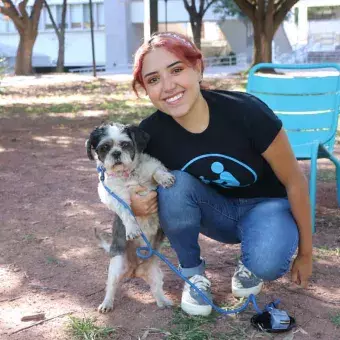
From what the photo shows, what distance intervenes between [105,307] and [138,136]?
34.9 inches

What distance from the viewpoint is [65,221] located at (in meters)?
4.43

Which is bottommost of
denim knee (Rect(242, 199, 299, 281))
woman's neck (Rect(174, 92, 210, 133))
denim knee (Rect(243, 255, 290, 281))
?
denim knee (Rect(243, 255, 290, 281))

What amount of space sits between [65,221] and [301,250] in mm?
2147

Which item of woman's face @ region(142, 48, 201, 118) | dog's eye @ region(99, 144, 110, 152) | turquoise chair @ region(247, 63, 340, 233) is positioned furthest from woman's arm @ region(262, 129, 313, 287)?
turquoise chair @ region(247, 63, 340, 233)

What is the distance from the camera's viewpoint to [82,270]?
3.50 m

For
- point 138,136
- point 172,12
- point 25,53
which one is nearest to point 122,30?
point 172,12

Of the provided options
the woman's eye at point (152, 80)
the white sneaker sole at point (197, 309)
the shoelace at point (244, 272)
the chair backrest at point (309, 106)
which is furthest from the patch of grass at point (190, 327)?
the chair backrest at point (309, 106)

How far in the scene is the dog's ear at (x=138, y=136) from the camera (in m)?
2.93

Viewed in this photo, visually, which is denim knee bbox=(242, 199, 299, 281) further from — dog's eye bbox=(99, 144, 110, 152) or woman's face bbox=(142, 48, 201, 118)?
dog's eye bbox=(99, 144, 110, 152)

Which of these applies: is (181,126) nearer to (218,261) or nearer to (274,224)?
(274,224)

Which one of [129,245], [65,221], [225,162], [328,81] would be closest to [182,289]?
[129,245]

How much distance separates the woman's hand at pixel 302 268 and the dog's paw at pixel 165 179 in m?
0.74

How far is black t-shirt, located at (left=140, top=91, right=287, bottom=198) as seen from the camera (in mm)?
2730

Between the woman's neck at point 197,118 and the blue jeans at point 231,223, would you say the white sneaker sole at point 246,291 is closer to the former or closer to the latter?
the blue jeans at point 231,223
